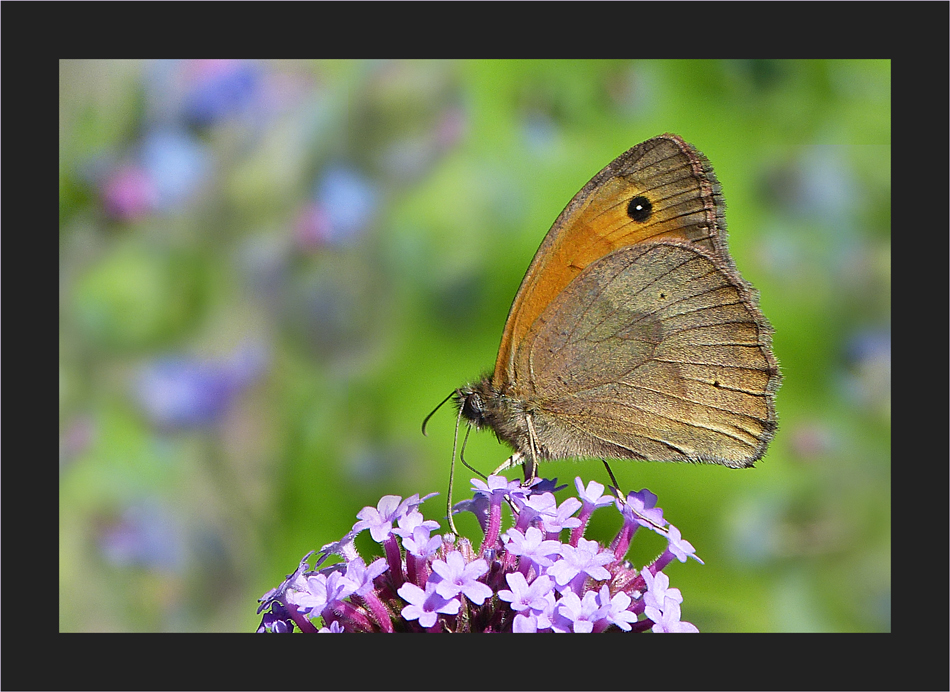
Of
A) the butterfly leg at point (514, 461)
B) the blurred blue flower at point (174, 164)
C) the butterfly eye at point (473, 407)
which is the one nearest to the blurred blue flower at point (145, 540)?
the blurred blue flower at point (174, 164)

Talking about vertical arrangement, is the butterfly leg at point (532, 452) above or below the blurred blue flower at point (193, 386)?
below

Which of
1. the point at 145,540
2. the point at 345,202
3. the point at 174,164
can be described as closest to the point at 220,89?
the point at 174,164

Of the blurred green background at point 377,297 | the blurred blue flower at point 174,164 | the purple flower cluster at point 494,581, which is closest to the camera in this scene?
the purple flower cluster at point 494,581

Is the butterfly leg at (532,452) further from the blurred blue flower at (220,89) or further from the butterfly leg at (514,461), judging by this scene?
the blurred blue flower at (220,89)

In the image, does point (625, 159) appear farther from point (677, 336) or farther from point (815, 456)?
point (815, 456)

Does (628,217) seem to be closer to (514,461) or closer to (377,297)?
(514,461)
